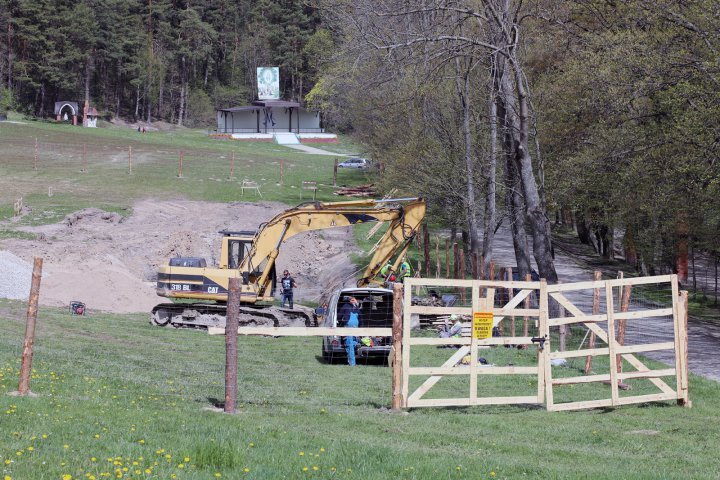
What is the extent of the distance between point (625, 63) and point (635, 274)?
16419 mm

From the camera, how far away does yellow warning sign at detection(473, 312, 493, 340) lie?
13.2 metres

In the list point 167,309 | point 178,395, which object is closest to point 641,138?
point 167,309

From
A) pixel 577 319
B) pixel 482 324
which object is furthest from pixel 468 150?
pixel 482 324

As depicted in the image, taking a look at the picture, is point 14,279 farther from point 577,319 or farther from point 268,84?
point 268,84

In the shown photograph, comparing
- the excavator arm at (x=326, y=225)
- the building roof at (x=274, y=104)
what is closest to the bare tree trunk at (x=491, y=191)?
the excavator arm at (x=326, y=225)

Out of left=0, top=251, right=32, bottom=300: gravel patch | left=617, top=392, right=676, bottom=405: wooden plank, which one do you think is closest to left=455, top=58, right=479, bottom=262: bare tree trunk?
left=0, top=251, right=32, bottom=300: gravel patch

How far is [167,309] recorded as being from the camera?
25391 mm

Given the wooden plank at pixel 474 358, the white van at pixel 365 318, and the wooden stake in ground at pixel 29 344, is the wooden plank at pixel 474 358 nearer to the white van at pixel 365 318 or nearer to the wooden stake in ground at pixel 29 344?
the white van at pixel 365 318

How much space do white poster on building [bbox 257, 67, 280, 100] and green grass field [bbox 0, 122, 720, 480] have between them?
85647mm

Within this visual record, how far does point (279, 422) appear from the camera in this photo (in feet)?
36.3

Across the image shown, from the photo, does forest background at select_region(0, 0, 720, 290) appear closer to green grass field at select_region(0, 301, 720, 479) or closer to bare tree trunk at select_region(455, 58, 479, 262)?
bare tree trunk at select_region(455, 58, 479, 262)

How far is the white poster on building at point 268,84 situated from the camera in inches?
4208

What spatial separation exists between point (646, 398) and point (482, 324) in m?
3.07

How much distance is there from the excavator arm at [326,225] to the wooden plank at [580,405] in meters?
12.1
